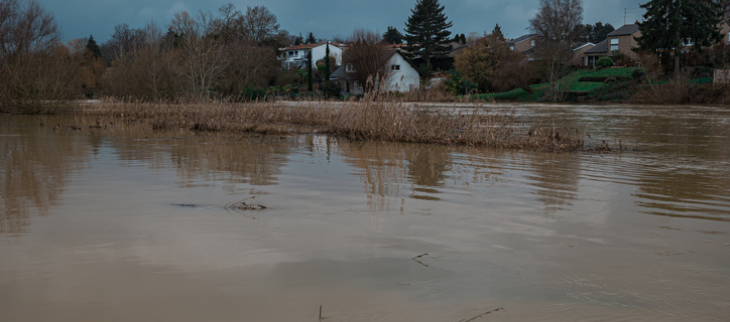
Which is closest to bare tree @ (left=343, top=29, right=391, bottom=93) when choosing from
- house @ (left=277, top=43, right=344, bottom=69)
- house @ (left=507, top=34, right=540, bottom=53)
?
house @ (left=507, top=34, right=540, bottom=53)

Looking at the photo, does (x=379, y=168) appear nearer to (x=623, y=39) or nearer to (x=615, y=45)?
(x=623, y=39)

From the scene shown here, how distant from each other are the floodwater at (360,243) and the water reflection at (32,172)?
5 cm

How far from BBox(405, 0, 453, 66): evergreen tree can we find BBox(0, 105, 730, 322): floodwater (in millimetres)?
78268

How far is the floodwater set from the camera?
11.3ft

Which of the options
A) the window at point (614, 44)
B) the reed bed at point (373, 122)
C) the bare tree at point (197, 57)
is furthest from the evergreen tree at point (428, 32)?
the reed bed at point (373, 122)

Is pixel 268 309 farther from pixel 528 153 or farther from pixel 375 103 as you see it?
pixel 375 103

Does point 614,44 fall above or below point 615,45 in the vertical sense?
above

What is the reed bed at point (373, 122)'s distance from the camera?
44.7ft

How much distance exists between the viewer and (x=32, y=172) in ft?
27.9

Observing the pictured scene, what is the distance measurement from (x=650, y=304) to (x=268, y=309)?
7.19 ft

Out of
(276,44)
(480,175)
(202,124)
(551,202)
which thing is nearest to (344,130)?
(202,124)

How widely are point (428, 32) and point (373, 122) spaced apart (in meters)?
74.3

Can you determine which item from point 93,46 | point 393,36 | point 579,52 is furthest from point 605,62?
point 93,46

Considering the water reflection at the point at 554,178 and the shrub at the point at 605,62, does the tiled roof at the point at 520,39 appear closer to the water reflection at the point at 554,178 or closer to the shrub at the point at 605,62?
the shrub at the point at 605,62
